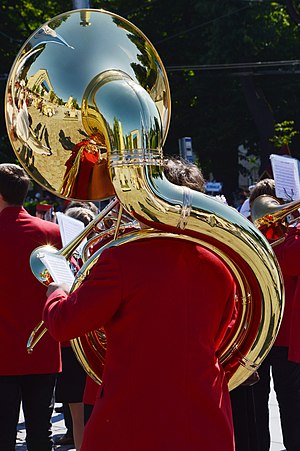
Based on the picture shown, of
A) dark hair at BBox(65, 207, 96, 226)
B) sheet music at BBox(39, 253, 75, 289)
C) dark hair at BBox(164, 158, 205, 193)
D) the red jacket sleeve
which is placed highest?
dark hair at BBox(65, 207, 96, 226)

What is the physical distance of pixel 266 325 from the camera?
287cm

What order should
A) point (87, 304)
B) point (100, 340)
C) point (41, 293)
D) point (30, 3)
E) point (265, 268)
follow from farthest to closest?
point (30, 3)
point (41, 293)
point (100, 340)
point (265, 268)
point (87, 304)

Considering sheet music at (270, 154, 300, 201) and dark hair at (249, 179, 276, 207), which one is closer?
sheet music at (270, 154, 300, 201)

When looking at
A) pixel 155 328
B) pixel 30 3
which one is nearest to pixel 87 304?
pixel 155 328

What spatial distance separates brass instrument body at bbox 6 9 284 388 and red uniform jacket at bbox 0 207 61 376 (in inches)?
42.4

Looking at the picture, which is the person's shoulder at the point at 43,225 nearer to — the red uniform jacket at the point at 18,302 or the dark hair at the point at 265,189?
the red uniform jacket at the point at 18,302

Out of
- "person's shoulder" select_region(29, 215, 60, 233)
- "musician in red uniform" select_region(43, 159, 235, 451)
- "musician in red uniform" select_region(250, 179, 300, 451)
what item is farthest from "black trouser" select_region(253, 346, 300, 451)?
"musician in red uniform" select_region(43, 159, 235, 451)

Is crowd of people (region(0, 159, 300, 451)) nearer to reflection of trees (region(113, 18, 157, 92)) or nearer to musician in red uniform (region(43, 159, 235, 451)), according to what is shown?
musician in red uniform (region(43, 159, 235, 451))

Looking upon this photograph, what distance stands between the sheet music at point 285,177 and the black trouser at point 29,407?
4.68 feet

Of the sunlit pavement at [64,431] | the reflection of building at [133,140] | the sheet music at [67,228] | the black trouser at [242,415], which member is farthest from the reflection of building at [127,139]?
the sunlit pavement at [64,431]

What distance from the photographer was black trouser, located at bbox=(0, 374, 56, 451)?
13.7 ft

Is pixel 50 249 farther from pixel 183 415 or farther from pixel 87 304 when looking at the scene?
pixel 183 415

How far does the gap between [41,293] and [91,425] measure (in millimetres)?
1600

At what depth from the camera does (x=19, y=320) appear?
417 cm
